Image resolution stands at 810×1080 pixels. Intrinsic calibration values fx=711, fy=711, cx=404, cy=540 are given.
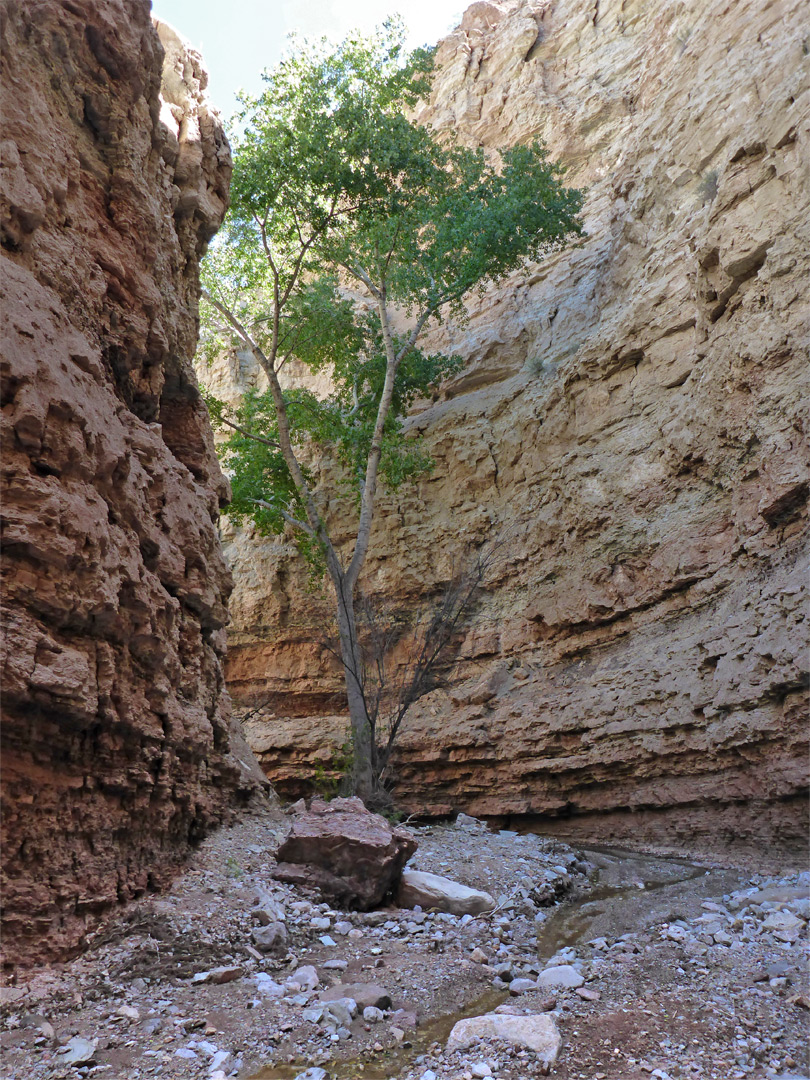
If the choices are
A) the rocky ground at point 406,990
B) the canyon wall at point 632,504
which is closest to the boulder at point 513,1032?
the rocky ground at point 406,990

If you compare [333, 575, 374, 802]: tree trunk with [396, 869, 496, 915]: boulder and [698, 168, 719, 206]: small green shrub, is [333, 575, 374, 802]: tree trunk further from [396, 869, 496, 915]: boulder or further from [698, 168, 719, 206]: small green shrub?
[698, 168, 719, 206]: small green shrub

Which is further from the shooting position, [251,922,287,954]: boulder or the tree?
the tree

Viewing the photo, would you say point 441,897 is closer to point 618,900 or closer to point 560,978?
point 560,978

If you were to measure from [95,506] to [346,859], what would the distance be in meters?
3.62

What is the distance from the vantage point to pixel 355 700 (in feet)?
37.6

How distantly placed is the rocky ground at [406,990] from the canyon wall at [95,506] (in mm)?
455

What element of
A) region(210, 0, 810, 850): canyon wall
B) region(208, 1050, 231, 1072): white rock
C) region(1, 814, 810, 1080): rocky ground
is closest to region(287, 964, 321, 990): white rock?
region(1, 814, 810, 1080): rocky ground

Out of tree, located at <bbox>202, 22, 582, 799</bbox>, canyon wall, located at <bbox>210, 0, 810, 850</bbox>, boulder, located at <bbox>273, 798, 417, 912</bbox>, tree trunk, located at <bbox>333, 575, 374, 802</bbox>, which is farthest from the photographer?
tree, located at <bbox>202, 22, 582, 799</bbox>

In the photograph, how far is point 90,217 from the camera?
5.61 m

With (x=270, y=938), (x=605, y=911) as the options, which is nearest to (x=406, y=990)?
(x=270, y=938)

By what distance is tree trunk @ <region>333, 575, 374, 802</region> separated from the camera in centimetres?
1089

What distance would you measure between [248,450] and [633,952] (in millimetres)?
12014

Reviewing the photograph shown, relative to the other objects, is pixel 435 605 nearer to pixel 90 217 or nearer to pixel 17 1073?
pixel 90 217

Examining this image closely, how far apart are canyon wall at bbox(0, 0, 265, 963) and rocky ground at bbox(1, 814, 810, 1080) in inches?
17.9
